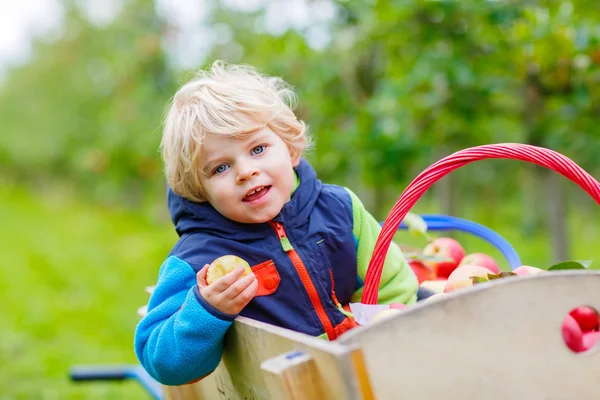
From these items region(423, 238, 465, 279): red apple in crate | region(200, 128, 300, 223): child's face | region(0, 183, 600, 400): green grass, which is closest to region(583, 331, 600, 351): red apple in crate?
region(200, 128, 300, 223): child's face

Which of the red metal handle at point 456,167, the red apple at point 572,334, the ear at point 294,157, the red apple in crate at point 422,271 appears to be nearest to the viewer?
the red apple at point 572,334

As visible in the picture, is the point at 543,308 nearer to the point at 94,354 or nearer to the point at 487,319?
the point at 487,319

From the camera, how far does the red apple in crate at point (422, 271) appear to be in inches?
83.8

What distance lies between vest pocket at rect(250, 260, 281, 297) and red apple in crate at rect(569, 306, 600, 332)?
693 mm

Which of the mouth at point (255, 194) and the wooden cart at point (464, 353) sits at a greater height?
the mouth at point (255, 194)

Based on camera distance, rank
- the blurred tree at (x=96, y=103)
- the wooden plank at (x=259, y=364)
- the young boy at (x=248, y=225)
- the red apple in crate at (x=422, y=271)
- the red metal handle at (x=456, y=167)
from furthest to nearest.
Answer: the blurred tree at (x=96, y=103)
the red apple in crate at (x=422, y=271)
the young boy at (x=248, y=225)
the red metal handle at (x=456, y=167)
the wooden plank at (x=259, y=364)

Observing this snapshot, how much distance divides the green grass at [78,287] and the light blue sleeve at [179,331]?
275 centimetres

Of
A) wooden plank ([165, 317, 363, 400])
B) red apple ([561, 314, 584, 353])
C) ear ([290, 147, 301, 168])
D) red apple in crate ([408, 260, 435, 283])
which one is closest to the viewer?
wooden plank ([165, 317, 363, 400])

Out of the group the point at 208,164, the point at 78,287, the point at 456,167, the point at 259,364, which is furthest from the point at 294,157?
the point at 78,287

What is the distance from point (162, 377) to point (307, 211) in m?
0.54

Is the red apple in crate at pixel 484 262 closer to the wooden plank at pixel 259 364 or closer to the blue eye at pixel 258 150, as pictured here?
the blue eye at pixel 258 150

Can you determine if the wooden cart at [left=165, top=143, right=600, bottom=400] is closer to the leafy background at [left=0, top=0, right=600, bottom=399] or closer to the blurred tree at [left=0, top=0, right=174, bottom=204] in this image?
the leafy background at [left=0, top=0, right=600, bottom=399]

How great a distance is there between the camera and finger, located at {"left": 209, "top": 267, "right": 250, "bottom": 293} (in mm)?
1387

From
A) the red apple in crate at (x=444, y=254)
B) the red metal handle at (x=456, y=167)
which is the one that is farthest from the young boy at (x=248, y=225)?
the red apple in crate at (x=444, y=254)
